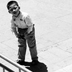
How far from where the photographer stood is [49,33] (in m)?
8.58

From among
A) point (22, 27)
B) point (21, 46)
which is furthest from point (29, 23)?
point (21, 46)

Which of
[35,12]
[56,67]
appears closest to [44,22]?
[35,12]

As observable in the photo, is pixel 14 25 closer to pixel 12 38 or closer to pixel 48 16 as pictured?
pixel 12 38

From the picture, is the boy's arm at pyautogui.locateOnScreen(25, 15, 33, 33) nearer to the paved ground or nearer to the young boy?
the young boy

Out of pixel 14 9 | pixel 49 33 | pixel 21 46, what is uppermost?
pixel 14 9

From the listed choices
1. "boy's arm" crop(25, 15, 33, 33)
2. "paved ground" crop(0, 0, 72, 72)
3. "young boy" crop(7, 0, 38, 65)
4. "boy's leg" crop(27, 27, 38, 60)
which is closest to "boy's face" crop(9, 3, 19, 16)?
"young boy" crop(7, 0, 38, 65)

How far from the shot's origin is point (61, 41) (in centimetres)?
793

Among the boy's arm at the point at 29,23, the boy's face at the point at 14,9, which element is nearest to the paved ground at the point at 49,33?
the boy's arm at the point at 29,23

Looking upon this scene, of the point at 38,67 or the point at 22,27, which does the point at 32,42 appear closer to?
the point at 22,27

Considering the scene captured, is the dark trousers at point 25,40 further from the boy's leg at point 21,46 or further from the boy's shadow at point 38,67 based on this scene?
the boy's shadow at point 38,67

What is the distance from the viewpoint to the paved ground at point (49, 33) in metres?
6.84

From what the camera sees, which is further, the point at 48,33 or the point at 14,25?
the point at 48,33

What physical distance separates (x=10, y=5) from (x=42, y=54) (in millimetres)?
2117

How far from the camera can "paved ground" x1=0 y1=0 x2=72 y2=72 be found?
269 inches
